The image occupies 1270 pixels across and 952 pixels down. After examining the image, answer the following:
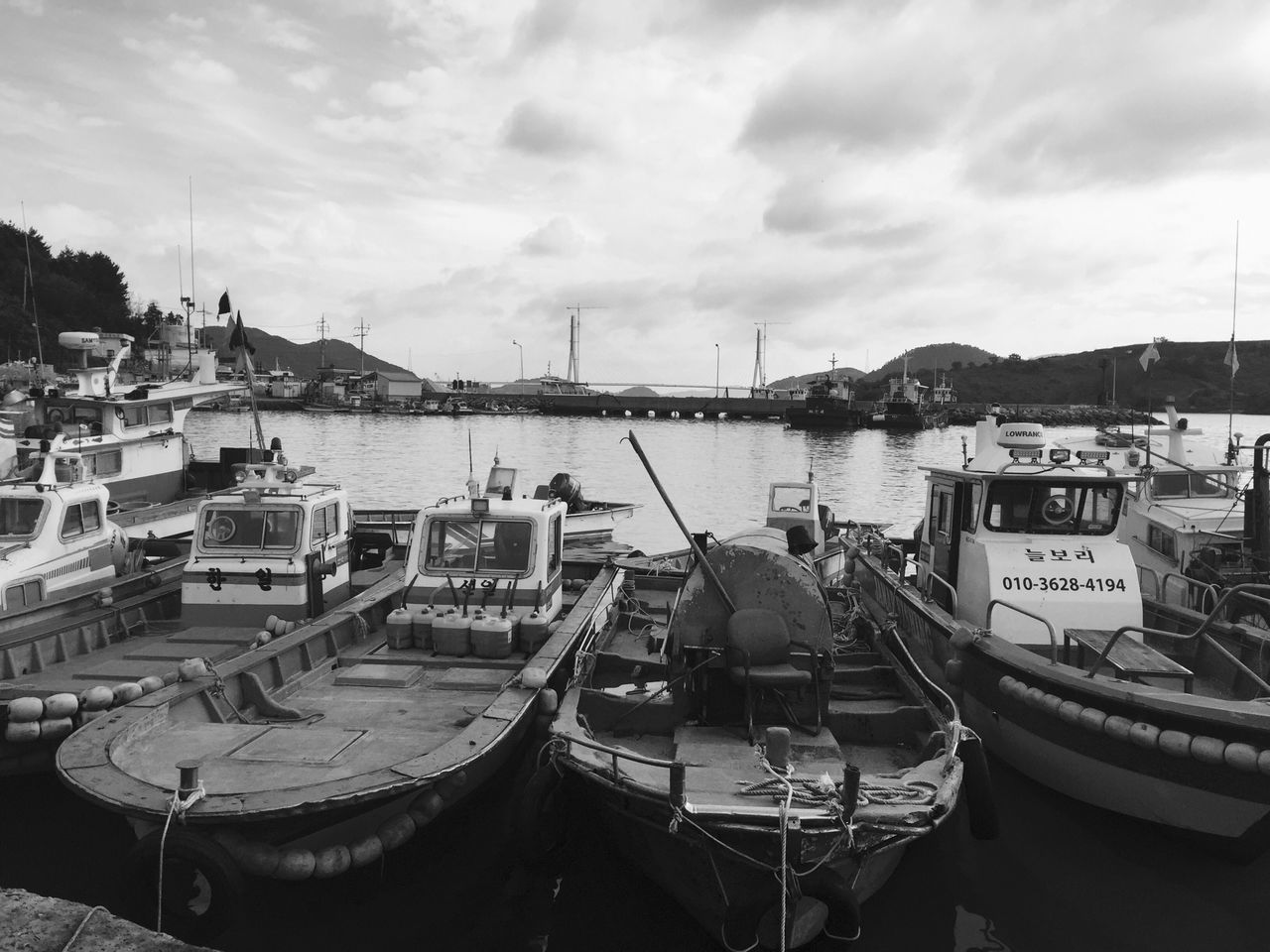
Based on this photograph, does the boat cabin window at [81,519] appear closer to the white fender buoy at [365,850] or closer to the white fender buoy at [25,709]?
the white fender buoy at [25,709]

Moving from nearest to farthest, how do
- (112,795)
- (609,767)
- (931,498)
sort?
1. (112,795)
2. (609,767)
3. (931,498)

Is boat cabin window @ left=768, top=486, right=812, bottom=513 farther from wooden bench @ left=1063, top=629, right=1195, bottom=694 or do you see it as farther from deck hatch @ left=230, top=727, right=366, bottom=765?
deck hatch @ left=230, top=727, right=366, bottom=765

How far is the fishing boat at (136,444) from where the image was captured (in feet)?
57.3

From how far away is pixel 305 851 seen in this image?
18.7 ft

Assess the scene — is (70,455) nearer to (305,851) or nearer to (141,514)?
(141,514)

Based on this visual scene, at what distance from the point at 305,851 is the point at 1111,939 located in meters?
6.24

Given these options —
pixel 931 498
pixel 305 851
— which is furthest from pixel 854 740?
pixel 931 498

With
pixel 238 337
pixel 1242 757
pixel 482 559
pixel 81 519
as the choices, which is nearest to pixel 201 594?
pixel 81 519

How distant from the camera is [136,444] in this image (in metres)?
19.4

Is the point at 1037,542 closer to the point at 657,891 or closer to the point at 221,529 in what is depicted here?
the point at 657,891

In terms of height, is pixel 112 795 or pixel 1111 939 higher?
pixel 112 795

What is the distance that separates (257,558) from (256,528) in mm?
395

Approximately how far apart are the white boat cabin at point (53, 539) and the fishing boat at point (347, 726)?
92.0 inches

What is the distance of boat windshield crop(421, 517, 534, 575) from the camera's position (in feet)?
33.6
